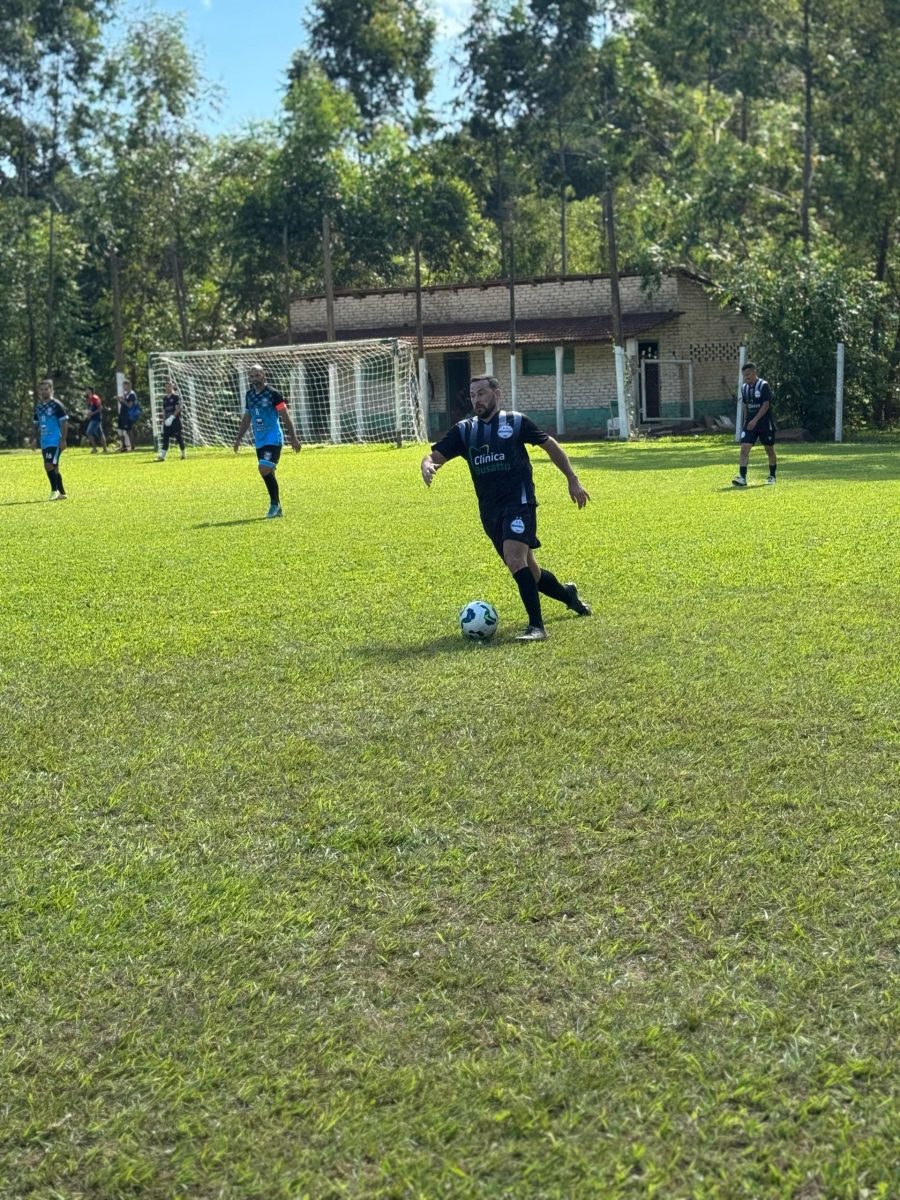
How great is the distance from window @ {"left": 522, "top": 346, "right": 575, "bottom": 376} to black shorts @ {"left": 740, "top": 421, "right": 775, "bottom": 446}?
2394cm

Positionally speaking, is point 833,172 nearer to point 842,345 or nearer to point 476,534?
point 842,345

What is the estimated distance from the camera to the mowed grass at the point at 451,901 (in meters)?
2.91

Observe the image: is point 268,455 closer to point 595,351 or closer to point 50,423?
point 50,423

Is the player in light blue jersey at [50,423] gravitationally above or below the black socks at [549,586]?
above

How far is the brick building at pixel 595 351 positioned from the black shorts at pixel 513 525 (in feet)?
105

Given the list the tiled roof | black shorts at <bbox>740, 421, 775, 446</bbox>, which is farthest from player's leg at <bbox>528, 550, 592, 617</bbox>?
the tiled roof

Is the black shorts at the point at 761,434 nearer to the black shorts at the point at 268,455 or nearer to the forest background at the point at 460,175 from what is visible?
the black shorts at the point at 268,455

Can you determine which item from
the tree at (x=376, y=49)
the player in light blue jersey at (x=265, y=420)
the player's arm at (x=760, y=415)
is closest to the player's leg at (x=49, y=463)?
the player in light blue jersey at (x=265, y=420)

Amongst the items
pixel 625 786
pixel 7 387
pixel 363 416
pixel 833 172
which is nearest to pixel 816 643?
pixel 625 786

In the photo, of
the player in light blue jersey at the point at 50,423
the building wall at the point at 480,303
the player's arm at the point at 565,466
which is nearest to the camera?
the player's arm at the point at 565,466

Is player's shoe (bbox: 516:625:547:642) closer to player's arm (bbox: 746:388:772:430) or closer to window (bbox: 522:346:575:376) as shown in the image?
player's arm (bbox: 746:388:772:430)

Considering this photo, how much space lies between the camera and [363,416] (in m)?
38.1

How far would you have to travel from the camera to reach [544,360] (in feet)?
140

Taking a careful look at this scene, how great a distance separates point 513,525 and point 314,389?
3198 cm
